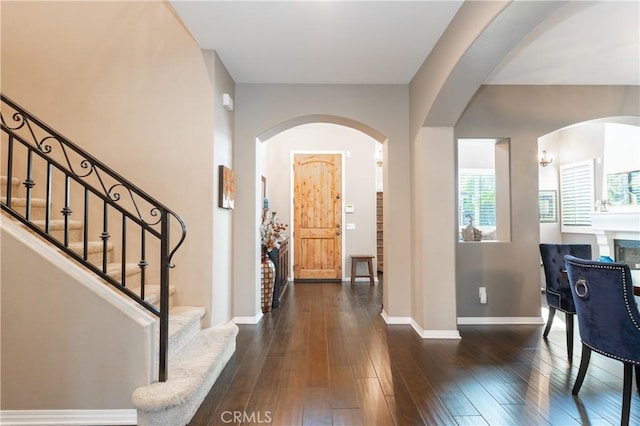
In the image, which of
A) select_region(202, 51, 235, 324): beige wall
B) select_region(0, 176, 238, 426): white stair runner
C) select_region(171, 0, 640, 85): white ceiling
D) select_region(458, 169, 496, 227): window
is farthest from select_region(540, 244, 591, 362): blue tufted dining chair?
select_region(202, 51, 235, 324): beige wall

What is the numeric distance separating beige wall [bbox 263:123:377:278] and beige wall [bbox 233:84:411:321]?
2854 mm

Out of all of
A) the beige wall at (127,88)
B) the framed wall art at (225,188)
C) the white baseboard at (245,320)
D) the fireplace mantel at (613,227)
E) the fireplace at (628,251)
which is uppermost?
the beige wall at (127,88)

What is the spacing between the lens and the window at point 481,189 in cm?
404

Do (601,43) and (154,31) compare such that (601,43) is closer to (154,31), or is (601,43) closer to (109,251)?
(154,31)

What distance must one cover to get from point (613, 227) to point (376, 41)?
14.8ft

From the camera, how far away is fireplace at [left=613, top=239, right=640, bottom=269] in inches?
174

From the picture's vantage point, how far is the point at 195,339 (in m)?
2.70

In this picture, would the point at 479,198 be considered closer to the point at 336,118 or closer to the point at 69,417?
the point at 336,118

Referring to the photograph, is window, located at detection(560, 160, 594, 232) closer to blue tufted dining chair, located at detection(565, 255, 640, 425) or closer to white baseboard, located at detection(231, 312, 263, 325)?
blue tufted dining chair, located at detection(565, 255, 640, 425)

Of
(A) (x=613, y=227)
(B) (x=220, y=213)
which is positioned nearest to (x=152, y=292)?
(B) (x=220, y=213)

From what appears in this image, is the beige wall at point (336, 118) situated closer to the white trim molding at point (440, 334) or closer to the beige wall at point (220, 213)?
the beige wall at point (220, 213)

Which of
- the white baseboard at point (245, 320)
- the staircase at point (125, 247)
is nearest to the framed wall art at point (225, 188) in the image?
the staircase at point (125, 247)

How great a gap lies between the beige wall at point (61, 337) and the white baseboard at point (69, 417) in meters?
0.03

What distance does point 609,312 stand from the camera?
190 cm
